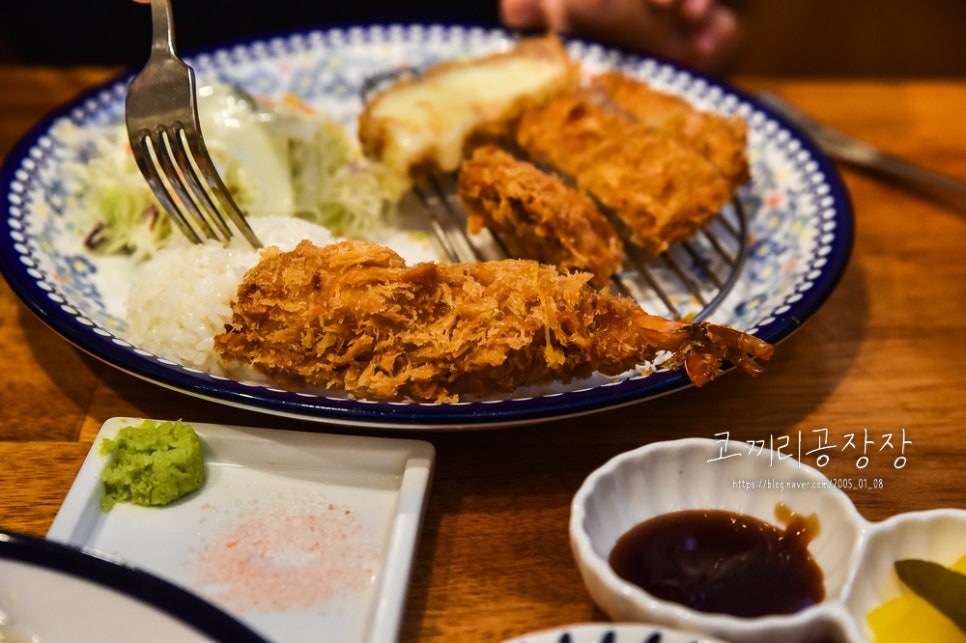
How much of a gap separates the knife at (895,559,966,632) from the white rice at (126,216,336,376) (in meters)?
1.85

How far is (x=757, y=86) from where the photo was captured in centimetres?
449

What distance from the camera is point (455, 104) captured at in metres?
3.46

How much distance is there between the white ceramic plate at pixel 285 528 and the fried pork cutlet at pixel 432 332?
0.20 m

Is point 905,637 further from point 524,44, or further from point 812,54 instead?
point 812,54

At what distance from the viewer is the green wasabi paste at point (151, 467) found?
2109mm

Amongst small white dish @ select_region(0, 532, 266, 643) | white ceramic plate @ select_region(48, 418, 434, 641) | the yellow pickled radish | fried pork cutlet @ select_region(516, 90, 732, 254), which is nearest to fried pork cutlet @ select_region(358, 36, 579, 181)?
fried pork cutlet @ select_region(516, 90, 732, 254)

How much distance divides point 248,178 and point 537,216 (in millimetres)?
1152

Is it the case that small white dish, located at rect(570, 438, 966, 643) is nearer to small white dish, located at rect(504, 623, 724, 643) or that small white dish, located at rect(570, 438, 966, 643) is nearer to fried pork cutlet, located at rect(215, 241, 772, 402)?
small white dish, located at rect(504, 623, 724, 643)

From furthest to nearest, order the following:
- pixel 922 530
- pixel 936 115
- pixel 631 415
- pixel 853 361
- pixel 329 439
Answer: pixel 936 115 → pixel 853 361 → pixel 631 415 → pixel 329 439 → pixel 922 530

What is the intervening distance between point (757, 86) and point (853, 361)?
223cm

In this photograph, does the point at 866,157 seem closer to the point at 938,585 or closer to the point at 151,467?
the point at 938,585

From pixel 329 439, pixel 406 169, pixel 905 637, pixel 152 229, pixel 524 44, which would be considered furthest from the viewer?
pixel 524 44

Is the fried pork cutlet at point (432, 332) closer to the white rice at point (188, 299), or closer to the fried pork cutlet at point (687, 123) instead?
the white rice at point (188, 299)

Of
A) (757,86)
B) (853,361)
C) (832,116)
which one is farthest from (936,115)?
(853,361)
